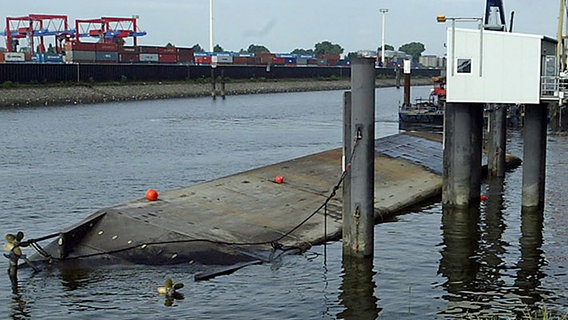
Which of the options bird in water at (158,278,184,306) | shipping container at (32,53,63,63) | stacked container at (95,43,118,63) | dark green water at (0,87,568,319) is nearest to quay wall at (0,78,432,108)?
stacked container at (95,43,118,63)

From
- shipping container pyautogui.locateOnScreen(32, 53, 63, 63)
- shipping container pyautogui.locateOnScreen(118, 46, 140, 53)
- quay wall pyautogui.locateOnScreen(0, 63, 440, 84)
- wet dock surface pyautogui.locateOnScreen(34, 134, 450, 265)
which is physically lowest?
wet dock surface pyautogui.locateOnScreen(34, 134, 450, 265)

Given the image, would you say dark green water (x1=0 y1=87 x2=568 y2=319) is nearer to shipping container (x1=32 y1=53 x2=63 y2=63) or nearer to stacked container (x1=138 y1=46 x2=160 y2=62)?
shipping container (x1=32 y1=53 x2=63 y2=63)

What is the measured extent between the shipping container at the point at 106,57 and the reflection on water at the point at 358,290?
15825cm

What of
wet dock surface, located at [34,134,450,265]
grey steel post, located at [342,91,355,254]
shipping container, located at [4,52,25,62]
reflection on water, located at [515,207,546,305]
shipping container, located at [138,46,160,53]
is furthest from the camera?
shipping container, located at [138,46,160,53]

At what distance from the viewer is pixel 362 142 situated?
2650 cm

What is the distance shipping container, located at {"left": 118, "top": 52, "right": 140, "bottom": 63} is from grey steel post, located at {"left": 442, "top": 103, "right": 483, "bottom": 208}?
154 m

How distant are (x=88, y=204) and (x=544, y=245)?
23.5 meters

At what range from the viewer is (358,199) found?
2669 centimetres

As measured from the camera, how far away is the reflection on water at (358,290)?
2377cm

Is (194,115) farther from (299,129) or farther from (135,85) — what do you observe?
(135,85)

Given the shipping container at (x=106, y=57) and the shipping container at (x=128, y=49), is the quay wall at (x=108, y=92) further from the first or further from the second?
the shipping container at (x=128, y=49)

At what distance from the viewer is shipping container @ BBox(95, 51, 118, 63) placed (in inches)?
6978

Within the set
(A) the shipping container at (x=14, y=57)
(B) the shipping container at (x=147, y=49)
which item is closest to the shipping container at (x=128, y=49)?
(B) the shipping container at (x=147, y=49)

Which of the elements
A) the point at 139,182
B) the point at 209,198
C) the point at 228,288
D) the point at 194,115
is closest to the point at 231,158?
the point at 139,182
